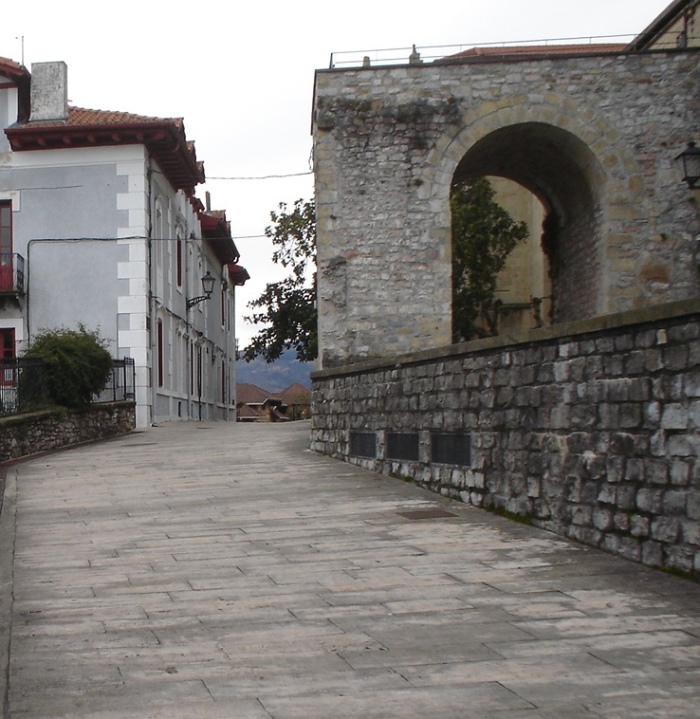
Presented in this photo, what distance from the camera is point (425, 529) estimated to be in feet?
24.6

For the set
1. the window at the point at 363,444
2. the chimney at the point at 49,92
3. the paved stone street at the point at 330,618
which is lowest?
the paved stone street at the point at 330,618

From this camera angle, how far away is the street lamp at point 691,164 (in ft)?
45.0

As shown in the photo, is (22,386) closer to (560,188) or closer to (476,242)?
(560,188)

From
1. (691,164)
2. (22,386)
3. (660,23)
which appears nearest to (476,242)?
(660,23)

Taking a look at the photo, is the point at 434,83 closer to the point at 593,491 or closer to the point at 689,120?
the point at 689,120

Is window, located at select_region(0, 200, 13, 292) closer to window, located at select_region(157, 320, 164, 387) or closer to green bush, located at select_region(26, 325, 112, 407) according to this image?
window, located at select_region(157, 320, 164, 387)

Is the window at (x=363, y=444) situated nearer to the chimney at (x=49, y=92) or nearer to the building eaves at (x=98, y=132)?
the building eaves at (x=98, y=132)

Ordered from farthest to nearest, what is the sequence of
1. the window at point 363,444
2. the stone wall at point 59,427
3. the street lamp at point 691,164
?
the stone wall at point 59,427 → the street lamp at point 691,164 → the window at point 363,444

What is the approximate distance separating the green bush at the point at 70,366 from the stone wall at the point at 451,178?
15.3ft

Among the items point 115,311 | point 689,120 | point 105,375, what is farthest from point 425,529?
point 115,311

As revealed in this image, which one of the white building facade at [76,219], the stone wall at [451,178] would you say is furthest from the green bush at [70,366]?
the stone wall at [451,178]

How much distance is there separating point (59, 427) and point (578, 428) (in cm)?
1194

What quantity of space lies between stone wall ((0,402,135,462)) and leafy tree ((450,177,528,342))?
875 cm

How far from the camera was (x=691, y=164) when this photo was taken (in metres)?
13.9
